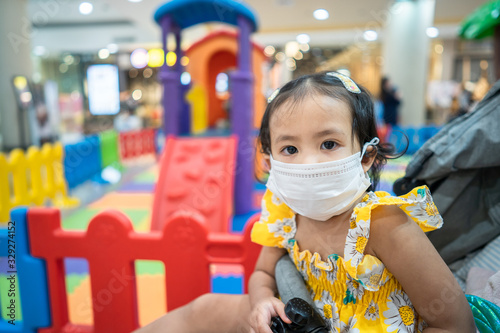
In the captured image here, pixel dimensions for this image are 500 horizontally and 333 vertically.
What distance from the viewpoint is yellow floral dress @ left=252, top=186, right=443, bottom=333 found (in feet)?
2.82

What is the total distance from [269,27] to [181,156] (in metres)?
7.72

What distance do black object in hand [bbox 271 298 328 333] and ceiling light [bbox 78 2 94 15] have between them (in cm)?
969

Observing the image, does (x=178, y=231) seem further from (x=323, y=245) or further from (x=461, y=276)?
(x=461, y=276)

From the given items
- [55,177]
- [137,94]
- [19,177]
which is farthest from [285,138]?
[137,94]

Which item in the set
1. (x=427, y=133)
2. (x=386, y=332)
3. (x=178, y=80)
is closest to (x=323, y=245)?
(x=386, y=332)

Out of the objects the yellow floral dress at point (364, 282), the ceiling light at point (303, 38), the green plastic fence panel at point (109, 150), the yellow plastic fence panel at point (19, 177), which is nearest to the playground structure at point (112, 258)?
the yellow floral dress at point (364, 282)

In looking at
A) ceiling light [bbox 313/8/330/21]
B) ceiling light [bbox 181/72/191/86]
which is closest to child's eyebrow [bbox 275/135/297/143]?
ceiling light [bbox 181/72/191/86]

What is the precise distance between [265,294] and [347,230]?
30 centimetres

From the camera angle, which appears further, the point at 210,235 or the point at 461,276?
the point at 210,235

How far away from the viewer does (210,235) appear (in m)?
1.38

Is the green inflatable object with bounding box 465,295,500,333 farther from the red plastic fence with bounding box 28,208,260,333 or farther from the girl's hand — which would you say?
the red plastic fence with bounding box 28,208,260,333

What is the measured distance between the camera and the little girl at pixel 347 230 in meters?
0.82

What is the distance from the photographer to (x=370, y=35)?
11.0 meters

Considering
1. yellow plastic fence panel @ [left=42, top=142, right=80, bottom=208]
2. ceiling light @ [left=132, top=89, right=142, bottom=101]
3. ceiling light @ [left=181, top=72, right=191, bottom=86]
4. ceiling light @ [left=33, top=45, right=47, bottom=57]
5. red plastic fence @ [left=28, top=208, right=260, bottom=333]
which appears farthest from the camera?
ceiling light @ [left=132, top=89, right=142, bottom=101]
